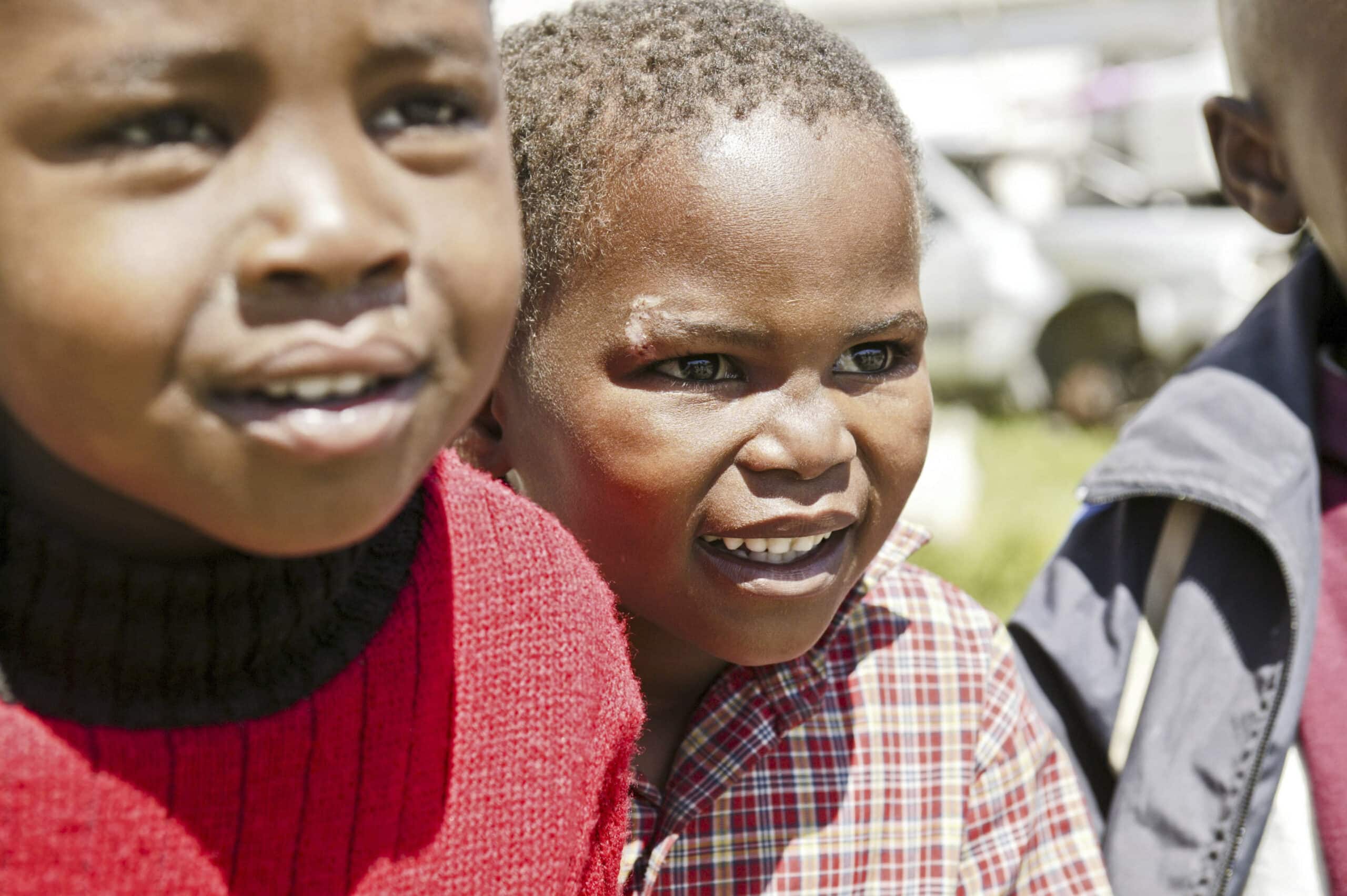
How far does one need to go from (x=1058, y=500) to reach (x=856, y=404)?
473 centimetres

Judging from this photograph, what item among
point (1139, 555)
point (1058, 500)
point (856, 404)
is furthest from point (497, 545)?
point (1058, 500)

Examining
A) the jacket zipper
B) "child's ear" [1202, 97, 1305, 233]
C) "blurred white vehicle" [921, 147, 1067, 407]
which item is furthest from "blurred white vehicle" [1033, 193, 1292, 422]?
the jacket zipper

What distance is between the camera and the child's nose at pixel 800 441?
1.59 m

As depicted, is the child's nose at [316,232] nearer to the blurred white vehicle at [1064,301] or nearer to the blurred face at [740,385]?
the blurred face at [740,385]

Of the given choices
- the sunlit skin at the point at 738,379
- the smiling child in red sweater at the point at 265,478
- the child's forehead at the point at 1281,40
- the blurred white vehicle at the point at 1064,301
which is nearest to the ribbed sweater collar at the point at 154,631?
the smiling child in red sweater at the point at 265,478

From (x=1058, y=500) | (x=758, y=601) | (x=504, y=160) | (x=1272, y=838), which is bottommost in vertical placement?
(x=1058, y=500)

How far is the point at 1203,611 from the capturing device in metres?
1.99

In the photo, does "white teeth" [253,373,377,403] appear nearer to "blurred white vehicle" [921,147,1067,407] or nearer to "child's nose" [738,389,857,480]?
"child's nose" [738,389,857,480]

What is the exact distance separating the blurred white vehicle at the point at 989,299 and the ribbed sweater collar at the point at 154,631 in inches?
324

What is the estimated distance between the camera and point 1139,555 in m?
2.11

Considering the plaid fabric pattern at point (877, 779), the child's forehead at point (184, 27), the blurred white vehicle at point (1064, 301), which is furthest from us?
the blurred white vehicle at point (1064, 301)

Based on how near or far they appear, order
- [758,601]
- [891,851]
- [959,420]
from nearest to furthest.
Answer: [758,601] < [891,851] < [959,420]

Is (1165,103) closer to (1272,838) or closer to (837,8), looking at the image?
(837,8)

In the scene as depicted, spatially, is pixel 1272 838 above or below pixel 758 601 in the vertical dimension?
below
